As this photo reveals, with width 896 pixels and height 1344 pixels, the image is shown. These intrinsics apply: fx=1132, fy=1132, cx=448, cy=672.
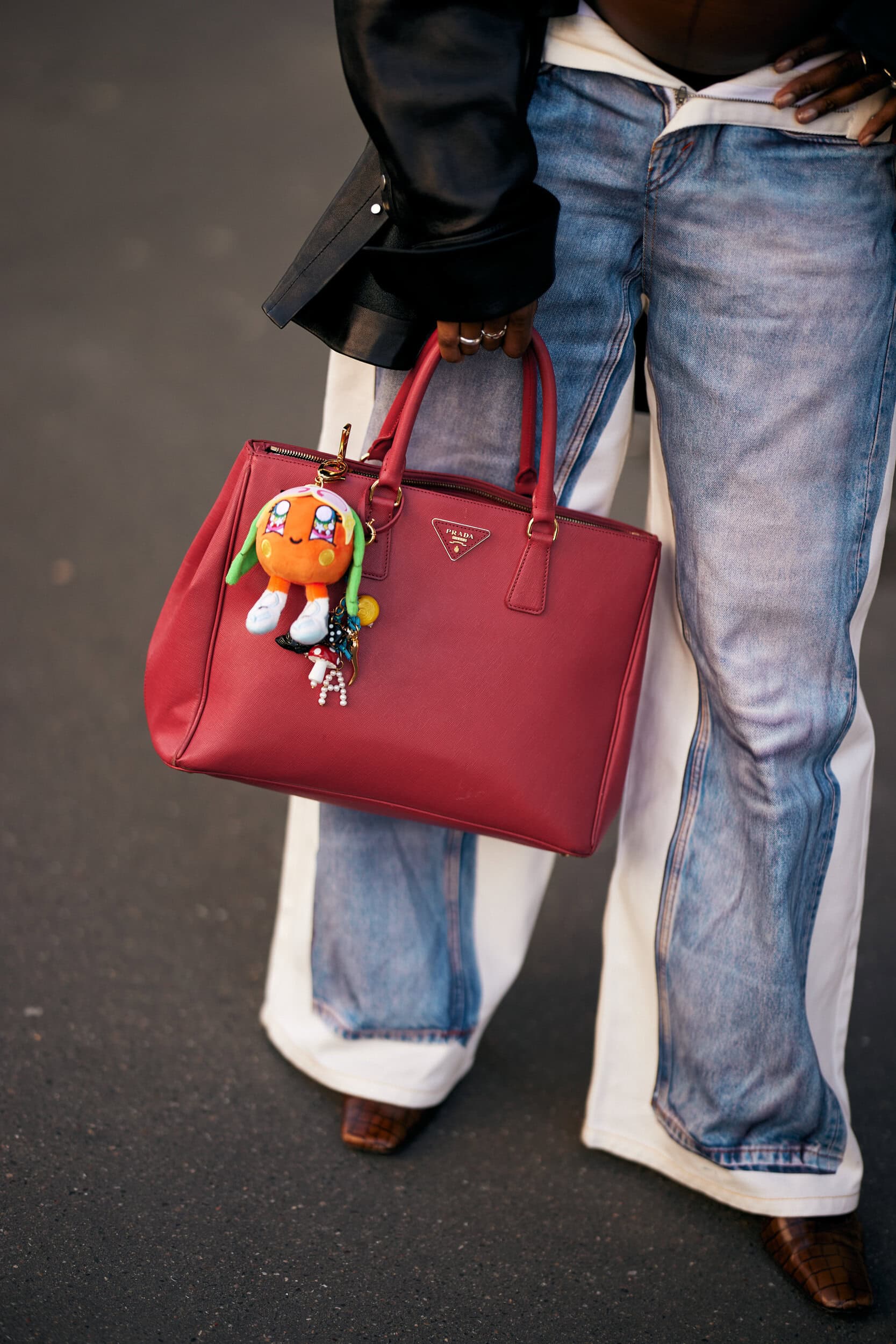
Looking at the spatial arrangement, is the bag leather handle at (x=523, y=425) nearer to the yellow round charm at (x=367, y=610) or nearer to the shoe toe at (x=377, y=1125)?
the yellow round charm at (x=367, y=610)

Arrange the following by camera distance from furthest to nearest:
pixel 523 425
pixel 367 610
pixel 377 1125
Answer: pixel 377 1125
pixel 523 425
pixel 367 610

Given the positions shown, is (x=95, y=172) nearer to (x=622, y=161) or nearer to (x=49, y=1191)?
(x=622, y=161)

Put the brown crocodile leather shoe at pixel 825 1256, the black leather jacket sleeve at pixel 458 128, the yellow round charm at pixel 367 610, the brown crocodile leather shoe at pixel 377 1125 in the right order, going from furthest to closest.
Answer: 1. the brown crocodile leather shoe at pixel 377 1125
2. the brown crocodile leather shoe at pixel 825 1256
3. the yellow round charm at pixel 367 610
4. the black leather jacket sleeve at pixel 458 128

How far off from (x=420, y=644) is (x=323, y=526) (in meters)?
0.18

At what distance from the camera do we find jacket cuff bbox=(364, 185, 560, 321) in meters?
1.17

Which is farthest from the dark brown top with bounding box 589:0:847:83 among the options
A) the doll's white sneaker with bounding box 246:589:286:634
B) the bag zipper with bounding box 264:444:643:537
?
the doll's white sneaker with bounding box 246:589:286:634

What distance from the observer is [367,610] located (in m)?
1.27

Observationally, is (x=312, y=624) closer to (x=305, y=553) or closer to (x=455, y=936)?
(x=305, y=553)

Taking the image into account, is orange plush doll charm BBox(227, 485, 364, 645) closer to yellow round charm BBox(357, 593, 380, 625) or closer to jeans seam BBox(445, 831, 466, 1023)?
yellow round charm BBox(357, 593, 380, 625)

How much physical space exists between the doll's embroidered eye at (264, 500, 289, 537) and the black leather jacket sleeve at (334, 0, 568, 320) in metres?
0.28

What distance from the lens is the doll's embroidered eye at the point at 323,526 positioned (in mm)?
1209

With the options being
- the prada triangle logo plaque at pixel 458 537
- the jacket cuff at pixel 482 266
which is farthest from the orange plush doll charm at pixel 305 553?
the jacket cuff at pixel 482 266

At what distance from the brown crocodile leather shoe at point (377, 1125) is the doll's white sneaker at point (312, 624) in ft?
2.48

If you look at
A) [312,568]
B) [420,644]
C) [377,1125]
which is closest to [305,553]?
[312,568]
